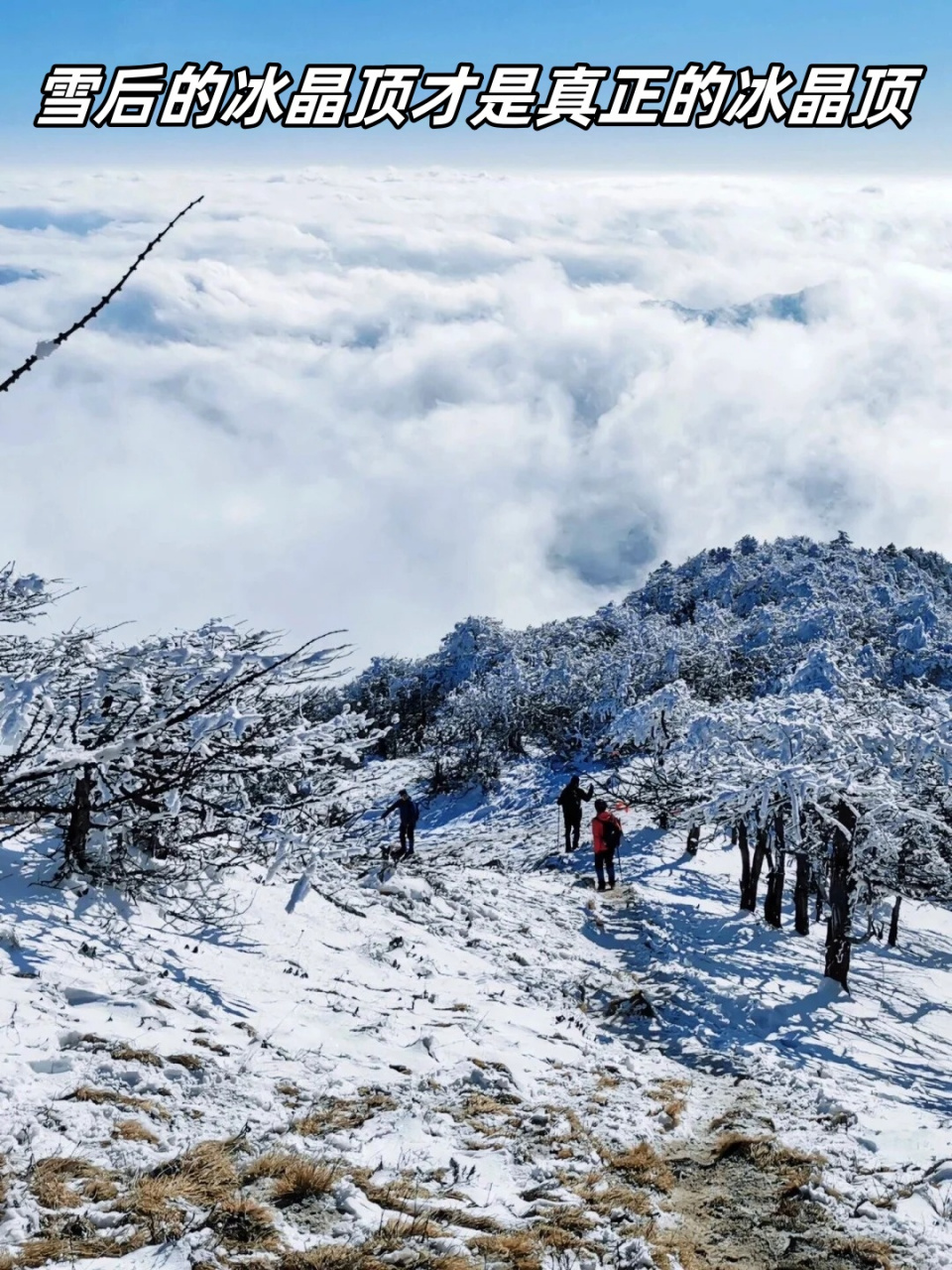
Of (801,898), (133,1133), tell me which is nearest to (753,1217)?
(133,1133)

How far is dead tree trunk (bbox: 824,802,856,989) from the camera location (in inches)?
602

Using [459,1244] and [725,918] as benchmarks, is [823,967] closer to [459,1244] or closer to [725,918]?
[725,918]

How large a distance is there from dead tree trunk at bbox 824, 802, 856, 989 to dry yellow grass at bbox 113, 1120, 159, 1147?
1192 cm

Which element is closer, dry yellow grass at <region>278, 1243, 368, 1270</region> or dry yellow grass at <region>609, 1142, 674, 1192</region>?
dry yellow grass at <region>278, 1243, 368, 1270</region>

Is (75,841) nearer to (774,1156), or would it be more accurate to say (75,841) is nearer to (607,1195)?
(607,1195)

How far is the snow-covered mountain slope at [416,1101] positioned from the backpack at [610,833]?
195 inches

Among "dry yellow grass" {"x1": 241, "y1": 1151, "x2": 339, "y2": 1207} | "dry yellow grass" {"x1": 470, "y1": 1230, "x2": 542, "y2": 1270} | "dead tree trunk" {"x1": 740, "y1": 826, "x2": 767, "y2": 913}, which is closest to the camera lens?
"dry yellow grass" {"x1": 470, "y1": 1230, "x2": 542, "y2": 1270}

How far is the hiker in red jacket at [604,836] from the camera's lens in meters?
19.4

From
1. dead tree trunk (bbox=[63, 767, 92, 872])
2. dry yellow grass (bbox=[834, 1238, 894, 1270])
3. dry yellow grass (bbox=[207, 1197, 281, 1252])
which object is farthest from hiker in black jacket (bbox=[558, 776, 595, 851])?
dry yellow grass (bbox=[207, 1197, 281, 1252])

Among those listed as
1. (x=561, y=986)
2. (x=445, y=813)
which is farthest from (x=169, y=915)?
(x=445, y=813)

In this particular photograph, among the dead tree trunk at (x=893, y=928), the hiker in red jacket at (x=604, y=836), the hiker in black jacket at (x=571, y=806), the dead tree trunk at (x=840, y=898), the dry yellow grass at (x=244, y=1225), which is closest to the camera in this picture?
the dry yellow grass at (x=244, y=1225)

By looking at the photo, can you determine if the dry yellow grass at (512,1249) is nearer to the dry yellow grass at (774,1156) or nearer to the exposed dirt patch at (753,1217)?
the exposed dirt patch at (753,1217)

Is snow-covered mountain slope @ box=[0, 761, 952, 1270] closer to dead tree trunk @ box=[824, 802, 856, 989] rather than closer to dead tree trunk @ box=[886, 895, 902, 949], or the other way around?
dead tree trunk @ box=[824, 802, 856, 989]

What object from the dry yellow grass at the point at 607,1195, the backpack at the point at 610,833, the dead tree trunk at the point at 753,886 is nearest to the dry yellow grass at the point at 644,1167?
the dry yellow grass at the point at 607,1195
